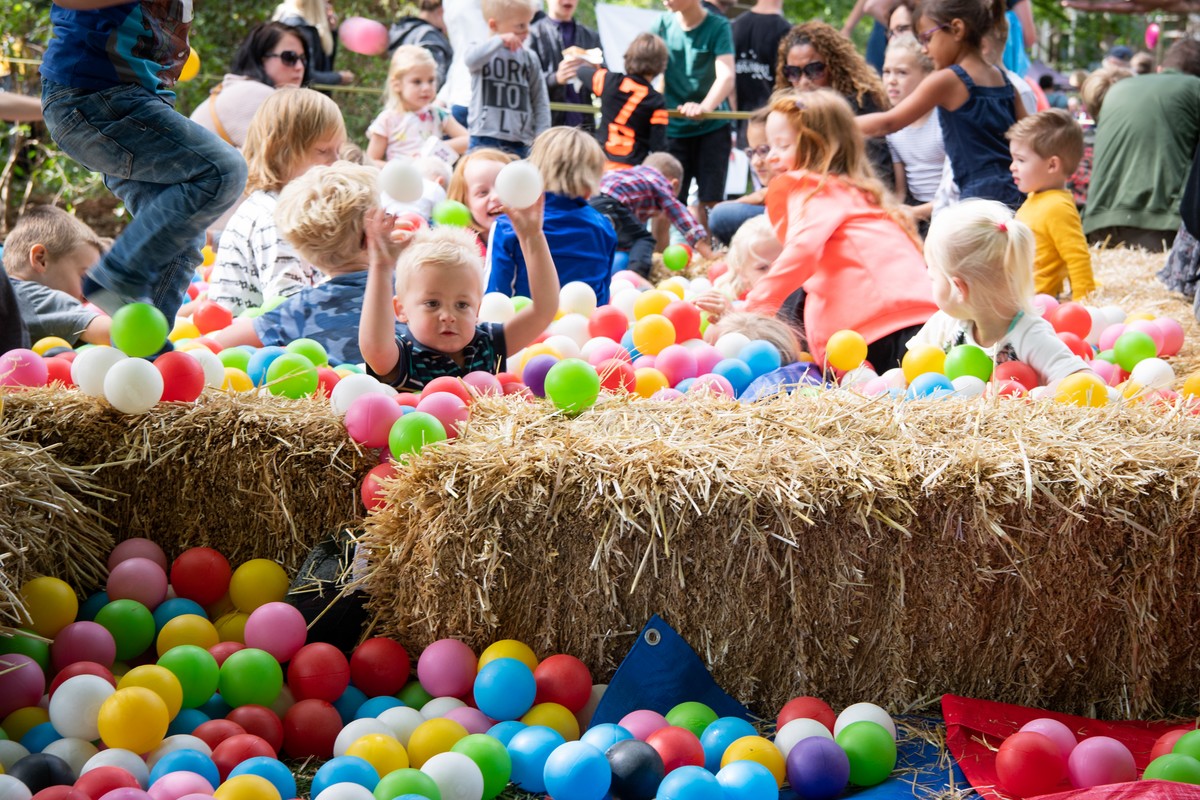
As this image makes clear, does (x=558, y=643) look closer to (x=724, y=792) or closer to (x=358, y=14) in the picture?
(x=724, y=792)

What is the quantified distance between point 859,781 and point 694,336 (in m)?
3.00

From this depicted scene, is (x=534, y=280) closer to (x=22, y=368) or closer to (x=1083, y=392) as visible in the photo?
(x=22, y=368)

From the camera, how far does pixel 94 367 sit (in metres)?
3.21

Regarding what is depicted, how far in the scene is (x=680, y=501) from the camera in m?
2.55

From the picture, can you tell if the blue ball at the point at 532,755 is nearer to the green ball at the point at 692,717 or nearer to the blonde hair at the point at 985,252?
the green ball at the point at 692,717

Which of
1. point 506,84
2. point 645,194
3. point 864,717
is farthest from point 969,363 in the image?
point 506,84

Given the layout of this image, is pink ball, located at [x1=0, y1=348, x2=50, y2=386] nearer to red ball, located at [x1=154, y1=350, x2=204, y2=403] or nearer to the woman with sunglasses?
red ball, located at [x1=154, y1=350, x2=204, y2=403]

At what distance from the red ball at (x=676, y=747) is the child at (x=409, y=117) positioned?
636 centimetres

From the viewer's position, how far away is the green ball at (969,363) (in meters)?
3.88

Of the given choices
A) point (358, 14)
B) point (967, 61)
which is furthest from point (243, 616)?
point (358, 14)

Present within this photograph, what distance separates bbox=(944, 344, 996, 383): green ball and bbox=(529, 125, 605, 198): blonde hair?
2.62 metres

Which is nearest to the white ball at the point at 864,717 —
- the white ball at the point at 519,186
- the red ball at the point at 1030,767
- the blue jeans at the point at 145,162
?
the red ball at the point at 1030,767

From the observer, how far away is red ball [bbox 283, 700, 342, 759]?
8.49 ft

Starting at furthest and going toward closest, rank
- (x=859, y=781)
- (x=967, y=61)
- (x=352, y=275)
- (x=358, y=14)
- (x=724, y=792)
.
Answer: (x=358, y=14) < (x=967, y=61) < (x=352, y=275) < (x=859, y=781) < (x=724, y=792)
